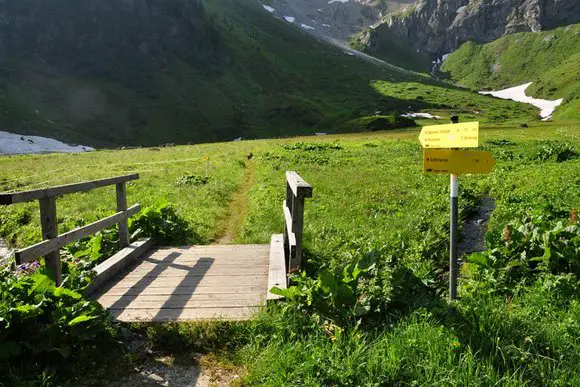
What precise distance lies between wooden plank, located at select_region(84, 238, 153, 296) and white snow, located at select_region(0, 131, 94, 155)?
84.5m

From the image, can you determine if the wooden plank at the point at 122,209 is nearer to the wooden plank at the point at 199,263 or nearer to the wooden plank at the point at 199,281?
the wooden plank at the point at 199,263

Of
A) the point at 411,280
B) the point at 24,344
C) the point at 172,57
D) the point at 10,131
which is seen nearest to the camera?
the point at 24,344

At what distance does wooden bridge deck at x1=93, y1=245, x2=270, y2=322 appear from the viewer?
22.7 feet

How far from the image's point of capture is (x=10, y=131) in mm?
117125

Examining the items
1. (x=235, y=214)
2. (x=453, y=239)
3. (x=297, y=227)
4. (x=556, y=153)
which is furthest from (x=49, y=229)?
(x=556, y=153)

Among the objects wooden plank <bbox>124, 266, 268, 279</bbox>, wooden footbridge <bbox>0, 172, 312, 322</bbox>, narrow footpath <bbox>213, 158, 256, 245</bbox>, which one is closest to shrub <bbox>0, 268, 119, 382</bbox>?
wooden footbridge <bbox>0, 172, 312, 322</bbox>

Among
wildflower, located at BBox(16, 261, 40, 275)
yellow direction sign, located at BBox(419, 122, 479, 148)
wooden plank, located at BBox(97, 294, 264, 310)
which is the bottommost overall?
wooden plank, located at BBox(97, 294, 264, 310)

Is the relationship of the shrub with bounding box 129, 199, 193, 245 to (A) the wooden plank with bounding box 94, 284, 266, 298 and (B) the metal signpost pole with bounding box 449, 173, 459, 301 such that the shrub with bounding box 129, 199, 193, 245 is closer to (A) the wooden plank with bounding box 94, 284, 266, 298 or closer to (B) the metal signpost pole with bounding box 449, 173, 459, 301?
(A) the wooden plank with bounding box 94, 284, 266, 298

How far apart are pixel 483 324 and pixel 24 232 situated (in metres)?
15.4

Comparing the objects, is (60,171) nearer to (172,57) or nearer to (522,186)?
(522,186)

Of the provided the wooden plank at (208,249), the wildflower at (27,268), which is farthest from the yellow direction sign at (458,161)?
the wildflower at (27,268)

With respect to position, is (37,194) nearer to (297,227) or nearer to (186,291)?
(186,291)

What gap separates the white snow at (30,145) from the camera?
8819cm

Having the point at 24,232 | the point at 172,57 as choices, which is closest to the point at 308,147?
the point at 24,232
